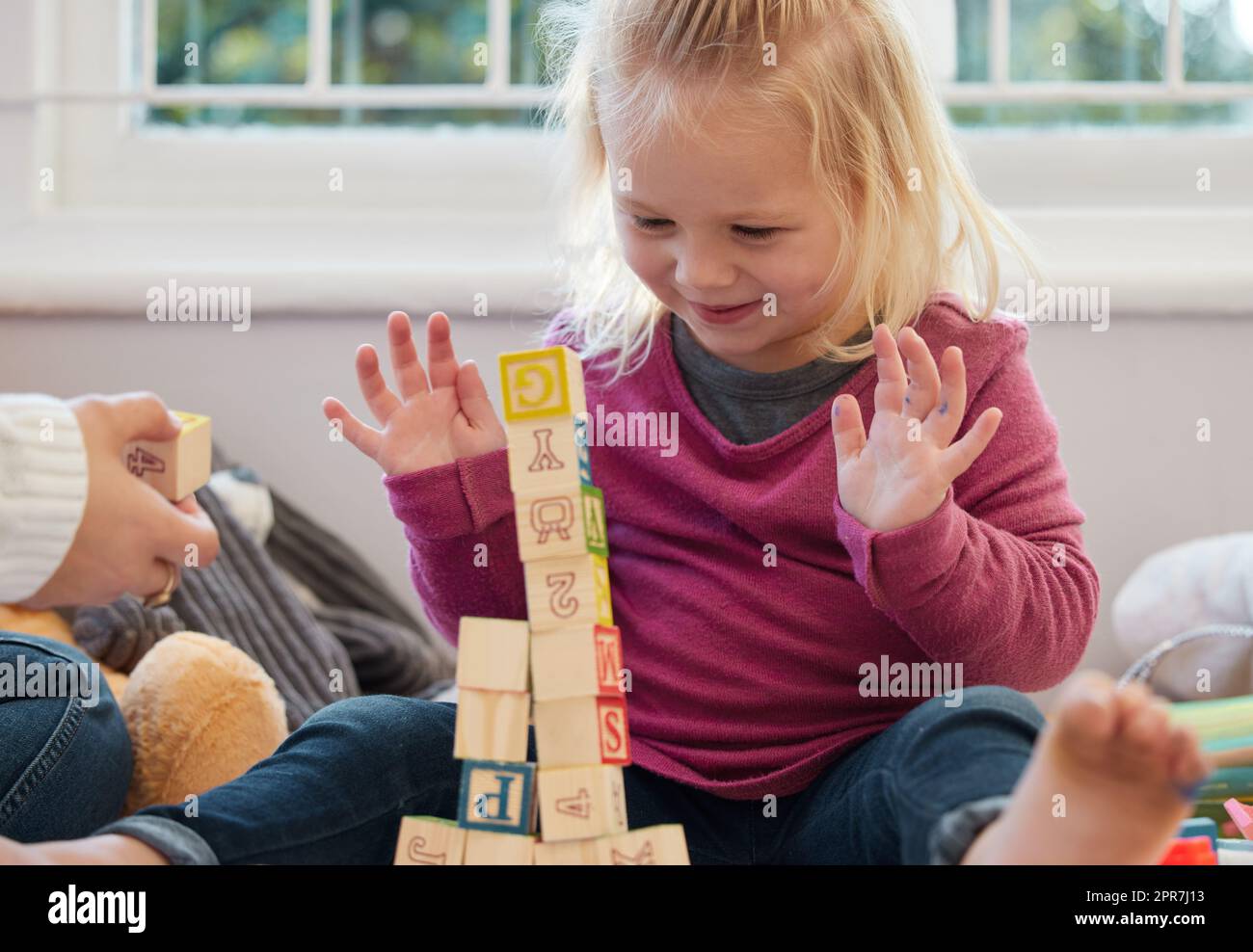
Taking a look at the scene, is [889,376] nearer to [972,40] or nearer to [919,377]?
[919,377]

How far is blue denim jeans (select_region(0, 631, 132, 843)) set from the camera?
0.92 m

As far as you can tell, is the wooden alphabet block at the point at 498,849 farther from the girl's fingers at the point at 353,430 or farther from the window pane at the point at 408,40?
the window pane at the point at 408,40

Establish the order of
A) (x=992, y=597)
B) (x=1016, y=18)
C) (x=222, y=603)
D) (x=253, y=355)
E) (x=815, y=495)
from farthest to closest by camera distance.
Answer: (x=1016, y=18) → (x=253, y=355) → (x=222, y=603) → (x=815, y=495) → (x=992, y=597)

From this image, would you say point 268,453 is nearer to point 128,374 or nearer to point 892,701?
point 128,374

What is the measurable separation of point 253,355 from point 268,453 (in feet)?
0.36

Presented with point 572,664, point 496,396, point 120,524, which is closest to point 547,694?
point 572,664

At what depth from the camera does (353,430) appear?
904 millimetres

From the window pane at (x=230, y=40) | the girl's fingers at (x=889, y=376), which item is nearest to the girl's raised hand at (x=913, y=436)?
the girl's fingers at (x=889, y=376)

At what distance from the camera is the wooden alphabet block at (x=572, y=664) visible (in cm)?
70

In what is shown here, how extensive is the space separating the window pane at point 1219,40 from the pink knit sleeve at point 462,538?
1.17 m

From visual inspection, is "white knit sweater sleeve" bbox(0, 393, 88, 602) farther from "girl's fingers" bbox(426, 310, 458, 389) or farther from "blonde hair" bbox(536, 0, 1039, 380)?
"blonde hair" bbox(536, 0, 1039, 380)

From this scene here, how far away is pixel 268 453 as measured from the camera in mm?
1538

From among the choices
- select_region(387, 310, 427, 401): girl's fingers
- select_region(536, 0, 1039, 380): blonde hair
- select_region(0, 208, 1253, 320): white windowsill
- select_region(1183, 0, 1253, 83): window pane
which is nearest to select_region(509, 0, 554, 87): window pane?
select_region(0, 208, 1253, 320): white windowsill
